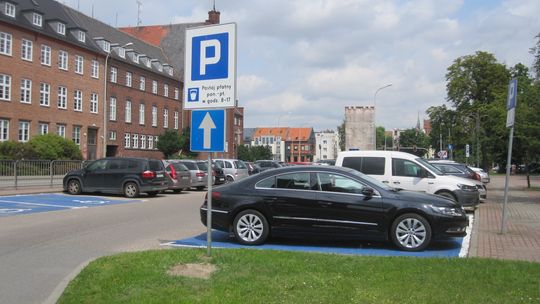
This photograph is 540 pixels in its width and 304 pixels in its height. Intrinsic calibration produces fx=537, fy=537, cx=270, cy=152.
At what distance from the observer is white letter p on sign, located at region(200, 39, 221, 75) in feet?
25.0

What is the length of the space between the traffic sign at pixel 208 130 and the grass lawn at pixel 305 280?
1.60 meters

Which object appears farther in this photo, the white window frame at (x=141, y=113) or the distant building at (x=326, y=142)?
the distant building at (x=326, y=142)

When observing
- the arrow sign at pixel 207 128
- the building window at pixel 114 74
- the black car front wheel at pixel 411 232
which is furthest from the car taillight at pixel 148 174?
the building window at pixel 114 74

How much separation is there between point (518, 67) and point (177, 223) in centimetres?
5340

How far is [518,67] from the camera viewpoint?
57375 mm

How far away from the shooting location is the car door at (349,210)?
9.67 metres

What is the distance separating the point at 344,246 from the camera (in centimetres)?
998

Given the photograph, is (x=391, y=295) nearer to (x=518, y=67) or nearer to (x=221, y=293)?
(x=221, y=293)

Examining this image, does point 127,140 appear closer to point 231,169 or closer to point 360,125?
point 360,125

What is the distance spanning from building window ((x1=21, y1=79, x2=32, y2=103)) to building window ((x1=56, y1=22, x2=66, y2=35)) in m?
7.02

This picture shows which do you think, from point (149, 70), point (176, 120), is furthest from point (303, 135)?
point (149, 70)

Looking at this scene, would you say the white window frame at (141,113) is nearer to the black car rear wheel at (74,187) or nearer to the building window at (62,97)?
the building window at (62,97)

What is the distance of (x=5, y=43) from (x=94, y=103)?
1348 cm

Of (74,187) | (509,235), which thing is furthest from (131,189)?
(509,235)
